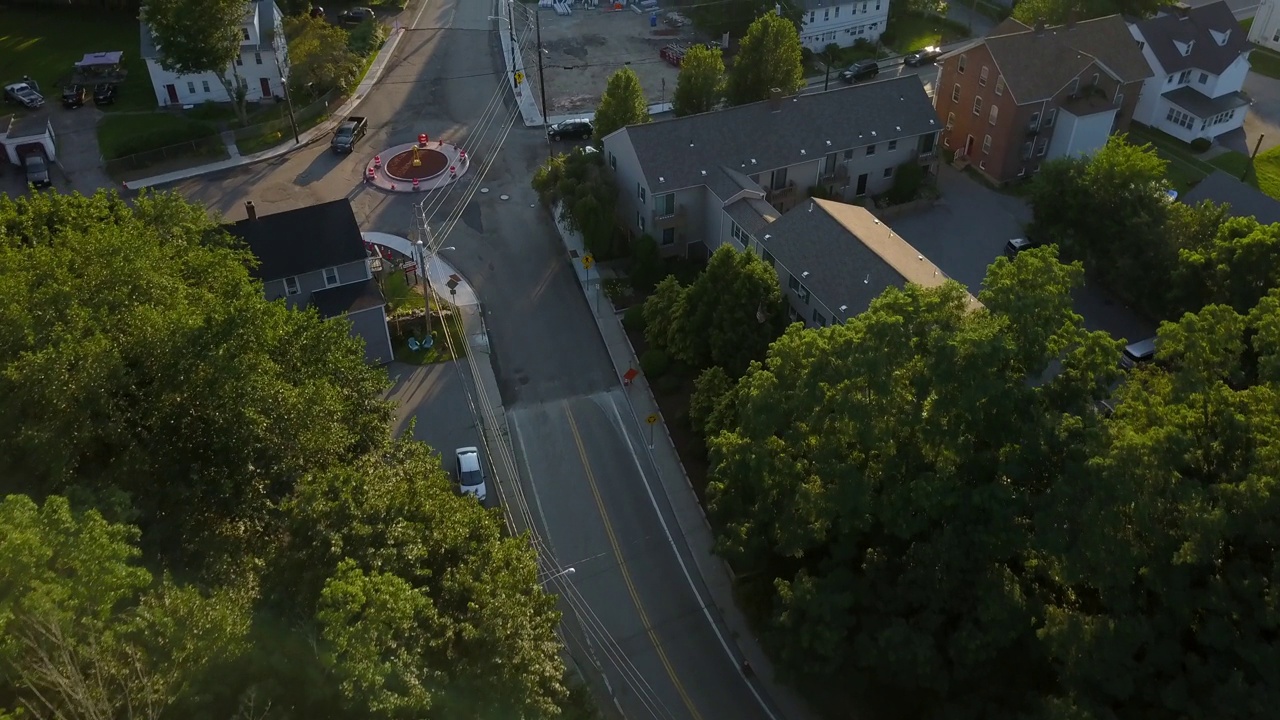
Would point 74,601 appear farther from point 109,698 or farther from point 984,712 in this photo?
point 984,712

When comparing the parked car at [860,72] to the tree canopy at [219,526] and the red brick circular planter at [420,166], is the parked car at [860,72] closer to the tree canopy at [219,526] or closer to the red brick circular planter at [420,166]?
the red brick circular planter at [420,166]

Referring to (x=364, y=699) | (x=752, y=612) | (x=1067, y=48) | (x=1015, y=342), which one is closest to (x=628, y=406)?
(x=752, y=612)

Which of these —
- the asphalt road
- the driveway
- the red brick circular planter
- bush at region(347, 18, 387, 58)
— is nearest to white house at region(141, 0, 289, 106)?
the asphalt road

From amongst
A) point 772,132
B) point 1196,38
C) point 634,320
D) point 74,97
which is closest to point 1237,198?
point 1196,38

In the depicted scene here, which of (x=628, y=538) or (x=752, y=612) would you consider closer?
(x=752, y=612)

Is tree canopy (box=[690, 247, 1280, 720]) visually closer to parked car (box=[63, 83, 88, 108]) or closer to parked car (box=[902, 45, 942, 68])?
parked car (box=[902, 45, 942, 68])

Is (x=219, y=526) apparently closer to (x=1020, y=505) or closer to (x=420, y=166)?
(x=1020, y=505)

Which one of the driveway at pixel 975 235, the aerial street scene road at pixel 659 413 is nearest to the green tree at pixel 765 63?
the aerial street scene road at pixel 659 413
